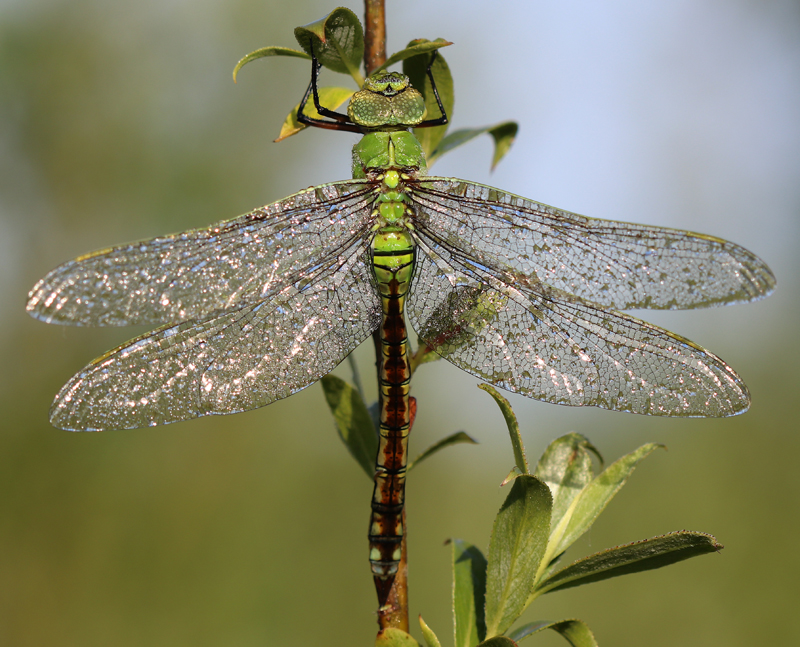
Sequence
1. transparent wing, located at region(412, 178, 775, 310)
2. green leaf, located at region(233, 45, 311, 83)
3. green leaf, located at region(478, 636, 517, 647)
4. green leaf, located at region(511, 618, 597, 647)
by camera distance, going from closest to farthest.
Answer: green leaf, located at region(478, 636, 517, 647) < green leaf, located at region(511, 618, 597, 647) < green leaf, located at region(233, 45, 311, 83) < transparent wing, located at region(412, 178, 775, 310)

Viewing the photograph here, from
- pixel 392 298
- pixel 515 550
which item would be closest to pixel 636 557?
pixel 515 550

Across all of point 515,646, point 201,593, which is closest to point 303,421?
point 201,593

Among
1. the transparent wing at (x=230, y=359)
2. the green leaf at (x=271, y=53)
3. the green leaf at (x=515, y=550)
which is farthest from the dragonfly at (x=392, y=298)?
the green leaf at (x=515, y=550)

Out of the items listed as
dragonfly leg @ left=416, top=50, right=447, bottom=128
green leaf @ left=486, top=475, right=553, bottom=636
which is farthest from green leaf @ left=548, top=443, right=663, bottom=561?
dragonfly leg @ left=416, top=50, right=447, bottom=128

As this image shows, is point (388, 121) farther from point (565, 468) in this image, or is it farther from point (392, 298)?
point (565, 468)

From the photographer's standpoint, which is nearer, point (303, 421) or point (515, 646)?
point (515, 646)

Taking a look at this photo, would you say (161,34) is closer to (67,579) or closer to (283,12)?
(283,12)

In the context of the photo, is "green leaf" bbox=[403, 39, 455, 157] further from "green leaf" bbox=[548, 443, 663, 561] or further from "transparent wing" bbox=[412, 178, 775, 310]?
"green leaf" bbox=[548, 443, 663, 561]

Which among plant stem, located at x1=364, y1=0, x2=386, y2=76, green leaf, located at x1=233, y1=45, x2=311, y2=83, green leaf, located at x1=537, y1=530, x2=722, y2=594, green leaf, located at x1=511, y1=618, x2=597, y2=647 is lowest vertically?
green leaf, located at x1=511, y1=618, x2=597, y2=647
